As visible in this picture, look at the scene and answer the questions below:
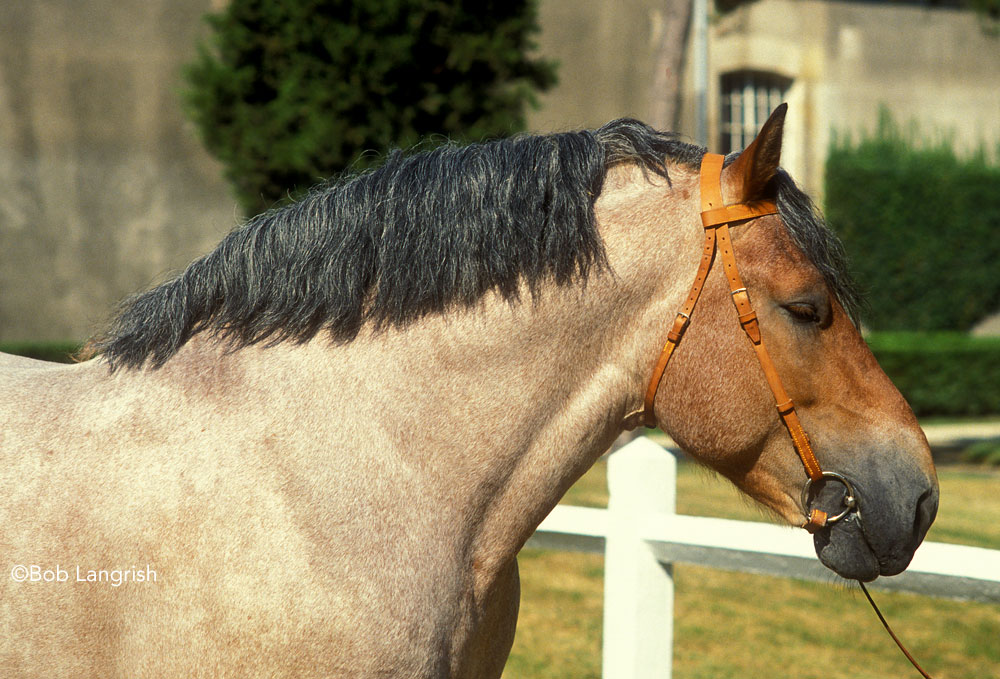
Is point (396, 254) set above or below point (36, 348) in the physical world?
above

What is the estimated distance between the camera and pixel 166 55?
13711 millimetres

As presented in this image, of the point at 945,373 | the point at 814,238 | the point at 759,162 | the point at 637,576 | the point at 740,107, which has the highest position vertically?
the point at 759,162

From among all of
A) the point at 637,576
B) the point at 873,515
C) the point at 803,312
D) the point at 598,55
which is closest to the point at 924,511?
the point at 873,515

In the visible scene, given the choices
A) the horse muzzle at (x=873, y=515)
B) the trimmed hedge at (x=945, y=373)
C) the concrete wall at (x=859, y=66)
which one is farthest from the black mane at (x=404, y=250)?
the concrete wall at (x=859, y=66)

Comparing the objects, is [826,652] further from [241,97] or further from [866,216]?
[866,216]

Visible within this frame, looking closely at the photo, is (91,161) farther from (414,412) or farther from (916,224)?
(916,224)

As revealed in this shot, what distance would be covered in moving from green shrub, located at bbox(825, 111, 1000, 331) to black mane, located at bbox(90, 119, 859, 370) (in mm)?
16335

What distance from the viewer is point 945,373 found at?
15.9m

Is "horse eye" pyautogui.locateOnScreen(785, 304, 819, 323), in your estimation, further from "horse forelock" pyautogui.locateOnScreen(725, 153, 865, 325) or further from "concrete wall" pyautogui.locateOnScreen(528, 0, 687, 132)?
"concrete wall" pyautogui.locateOnScreen(528, 0, 687, 132)

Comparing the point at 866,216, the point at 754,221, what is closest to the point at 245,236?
the point at 754,221

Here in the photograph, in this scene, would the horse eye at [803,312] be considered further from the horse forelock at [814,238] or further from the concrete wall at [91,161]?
the concrete wall at [91,161]

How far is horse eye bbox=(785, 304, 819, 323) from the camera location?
2.04 m

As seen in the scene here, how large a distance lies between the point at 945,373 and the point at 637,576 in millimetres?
14482

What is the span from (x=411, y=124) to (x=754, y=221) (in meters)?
5.61
